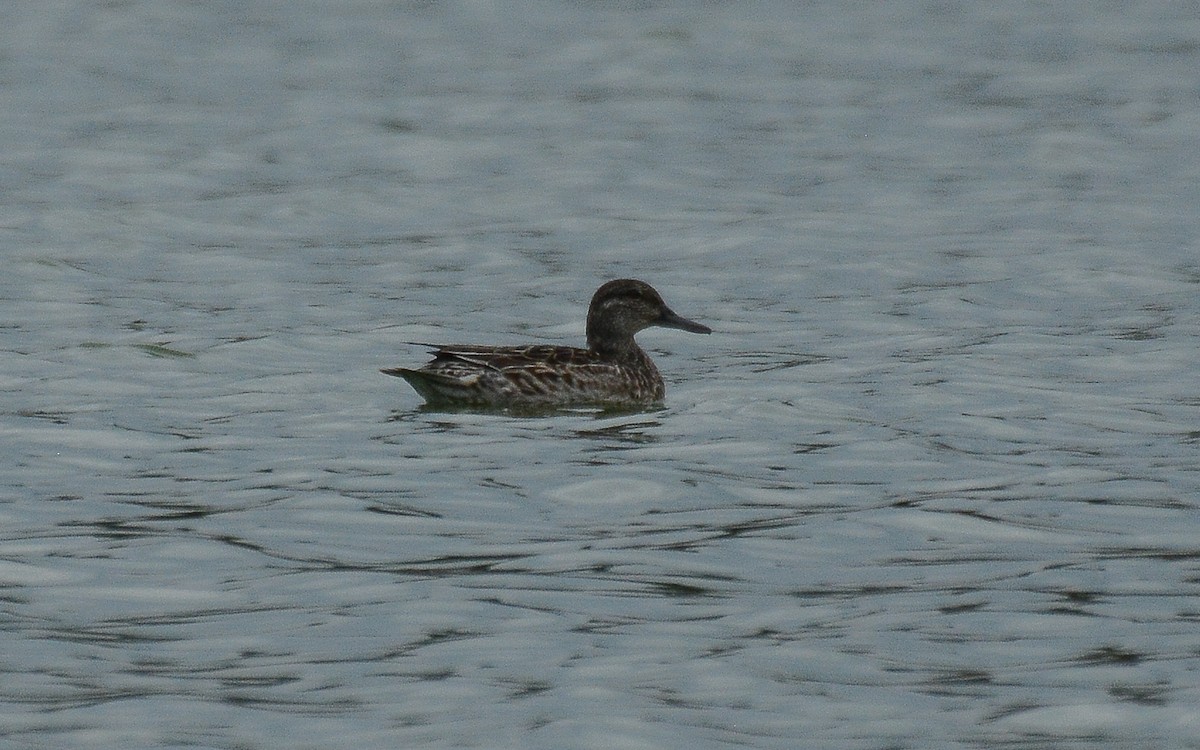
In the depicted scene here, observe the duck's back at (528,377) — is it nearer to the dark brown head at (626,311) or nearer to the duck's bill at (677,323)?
the dark brown head at (626,311)

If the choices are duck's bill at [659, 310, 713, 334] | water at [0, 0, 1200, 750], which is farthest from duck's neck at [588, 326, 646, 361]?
water at [0, 0, 1200, 750]

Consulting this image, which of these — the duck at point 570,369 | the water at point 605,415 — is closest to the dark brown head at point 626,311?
the duck at point 570,369

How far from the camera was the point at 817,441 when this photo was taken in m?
12.0

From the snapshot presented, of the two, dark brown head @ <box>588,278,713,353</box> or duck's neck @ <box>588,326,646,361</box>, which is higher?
dark brown head @ <box>588,278,713,353</box>

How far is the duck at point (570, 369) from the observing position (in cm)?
1329

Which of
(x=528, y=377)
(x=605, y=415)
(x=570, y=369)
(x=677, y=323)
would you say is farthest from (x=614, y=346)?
(x=528, y=377)

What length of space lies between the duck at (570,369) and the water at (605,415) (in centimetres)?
25

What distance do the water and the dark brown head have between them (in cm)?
48

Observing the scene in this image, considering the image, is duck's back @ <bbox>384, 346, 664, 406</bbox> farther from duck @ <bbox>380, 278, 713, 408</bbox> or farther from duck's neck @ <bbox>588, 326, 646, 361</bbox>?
duck's neck @ <bbox>588, 326, 646, 361</bbox>

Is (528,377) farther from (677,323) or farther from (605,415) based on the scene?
(677,323)

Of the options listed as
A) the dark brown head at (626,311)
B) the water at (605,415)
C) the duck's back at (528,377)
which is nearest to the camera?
the water at (605,415)

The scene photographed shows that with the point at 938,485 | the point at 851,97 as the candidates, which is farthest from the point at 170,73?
the point at 938,485

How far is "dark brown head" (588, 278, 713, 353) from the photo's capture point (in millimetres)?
14523

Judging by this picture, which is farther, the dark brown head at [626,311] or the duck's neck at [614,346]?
the dark brown head at [626,311]
